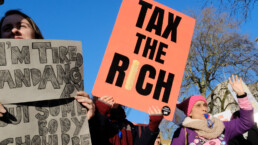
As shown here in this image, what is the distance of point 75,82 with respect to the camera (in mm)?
1827

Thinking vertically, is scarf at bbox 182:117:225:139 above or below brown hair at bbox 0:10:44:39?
below

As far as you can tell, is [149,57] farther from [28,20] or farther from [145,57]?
[28,20]

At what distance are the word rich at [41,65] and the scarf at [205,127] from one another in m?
1.65

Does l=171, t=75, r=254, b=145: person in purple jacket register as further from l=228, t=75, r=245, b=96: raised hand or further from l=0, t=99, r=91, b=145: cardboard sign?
l=0, t=99, r=91, b=145: cardboard sign

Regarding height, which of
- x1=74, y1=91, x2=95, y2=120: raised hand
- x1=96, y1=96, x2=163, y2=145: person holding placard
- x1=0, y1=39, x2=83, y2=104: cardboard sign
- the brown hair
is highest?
the brown hair

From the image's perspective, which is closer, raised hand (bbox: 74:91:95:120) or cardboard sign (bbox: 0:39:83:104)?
cardboard sign (bbox: 0:39:83:104)

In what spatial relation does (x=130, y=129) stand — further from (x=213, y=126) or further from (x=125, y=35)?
(x=213, y=126)

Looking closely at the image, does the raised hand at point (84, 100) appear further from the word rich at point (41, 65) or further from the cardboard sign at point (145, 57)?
the cardboard sign at point (145, 57)

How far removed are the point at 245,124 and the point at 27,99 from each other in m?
2.30

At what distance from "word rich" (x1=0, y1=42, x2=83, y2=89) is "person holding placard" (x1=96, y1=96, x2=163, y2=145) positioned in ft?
1.43

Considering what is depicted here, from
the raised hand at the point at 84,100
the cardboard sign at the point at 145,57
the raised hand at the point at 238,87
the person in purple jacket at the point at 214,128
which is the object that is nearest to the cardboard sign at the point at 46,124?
the raised hand at the point at 84,100

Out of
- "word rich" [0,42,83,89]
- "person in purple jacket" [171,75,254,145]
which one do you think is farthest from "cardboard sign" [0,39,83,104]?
"person in purple jacket" [171,75,254,145]

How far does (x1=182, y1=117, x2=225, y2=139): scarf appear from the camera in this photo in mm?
2941

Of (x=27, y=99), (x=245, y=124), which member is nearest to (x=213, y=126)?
(x=245, y=124)
